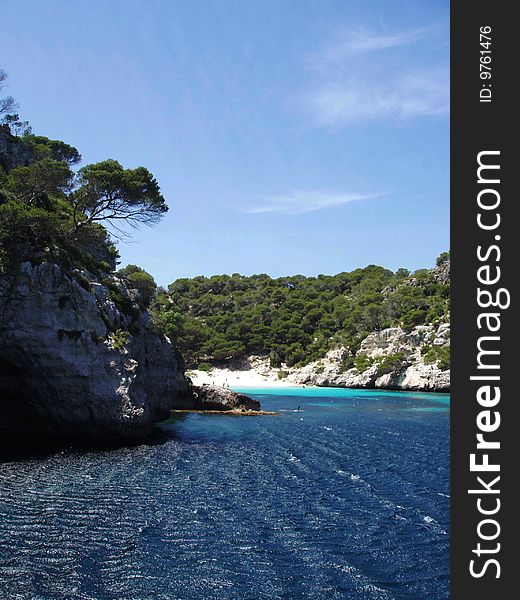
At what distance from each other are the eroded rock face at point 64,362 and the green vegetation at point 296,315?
67.4 m

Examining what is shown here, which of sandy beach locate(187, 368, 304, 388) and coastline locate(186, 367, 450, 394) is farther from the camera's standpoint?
sandy beach locate(187, 368, 304, 388)

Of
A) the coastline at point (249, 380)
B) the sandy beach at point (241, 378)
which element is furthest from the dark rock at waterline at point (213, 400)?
the sandy beach at point (241, 378)

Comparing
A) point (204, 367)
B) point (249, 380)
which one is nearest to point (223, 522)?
point (249, 380)

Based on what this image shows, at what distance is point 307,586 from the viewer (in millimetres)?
13930

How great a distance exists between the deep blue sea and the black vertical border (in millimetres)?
5198

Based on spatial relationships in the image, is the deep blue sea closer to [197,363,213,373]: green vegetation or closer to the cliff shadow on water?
the cliff shadow on water

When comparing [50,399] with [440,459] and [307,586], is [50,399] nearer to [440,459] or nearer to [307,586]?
[307,586]

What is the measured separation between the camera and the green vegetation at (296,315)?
12269 cm

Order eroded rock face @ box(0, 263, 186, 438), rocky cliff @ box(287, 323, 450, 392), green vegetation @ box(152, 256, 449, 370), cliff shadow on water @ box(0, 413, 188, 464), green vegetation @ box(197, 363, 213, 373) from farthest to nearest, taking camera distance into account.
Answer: green vegetation @ box(152, 256, 449, 370) → green vegetation @ box(197, 363, 213, 373) → rocky cliff @ box(287, 323, 450, 392) → eroded rock face @ box(0, 263, 186, 438) → cliff shadow on water @ box(0, 413, 188, 464)

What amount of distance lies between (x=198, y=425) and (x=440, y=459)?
75.2ft

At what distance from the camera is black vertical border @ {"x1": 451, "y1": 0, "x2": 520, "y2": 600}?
9.85m

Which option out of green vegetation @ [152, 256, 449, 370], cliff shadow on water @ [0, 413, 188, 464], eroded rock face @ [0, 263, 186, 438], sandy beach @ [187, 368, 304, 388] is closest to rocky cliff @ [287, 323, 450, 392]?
green vegetation @ [152, 256, 449, 370]

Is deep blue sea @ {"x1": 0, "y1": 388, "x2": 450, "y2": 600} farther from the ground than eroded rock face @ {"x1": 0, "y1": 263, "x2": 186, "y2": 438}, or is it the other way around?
eroded rock face @ {"x1": 0, "y1": 263, "x2": 186, "y2": 438}

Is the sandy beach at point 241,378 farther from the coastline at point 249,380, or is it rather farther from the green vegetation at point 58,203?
the green vegetation at point 58,203
